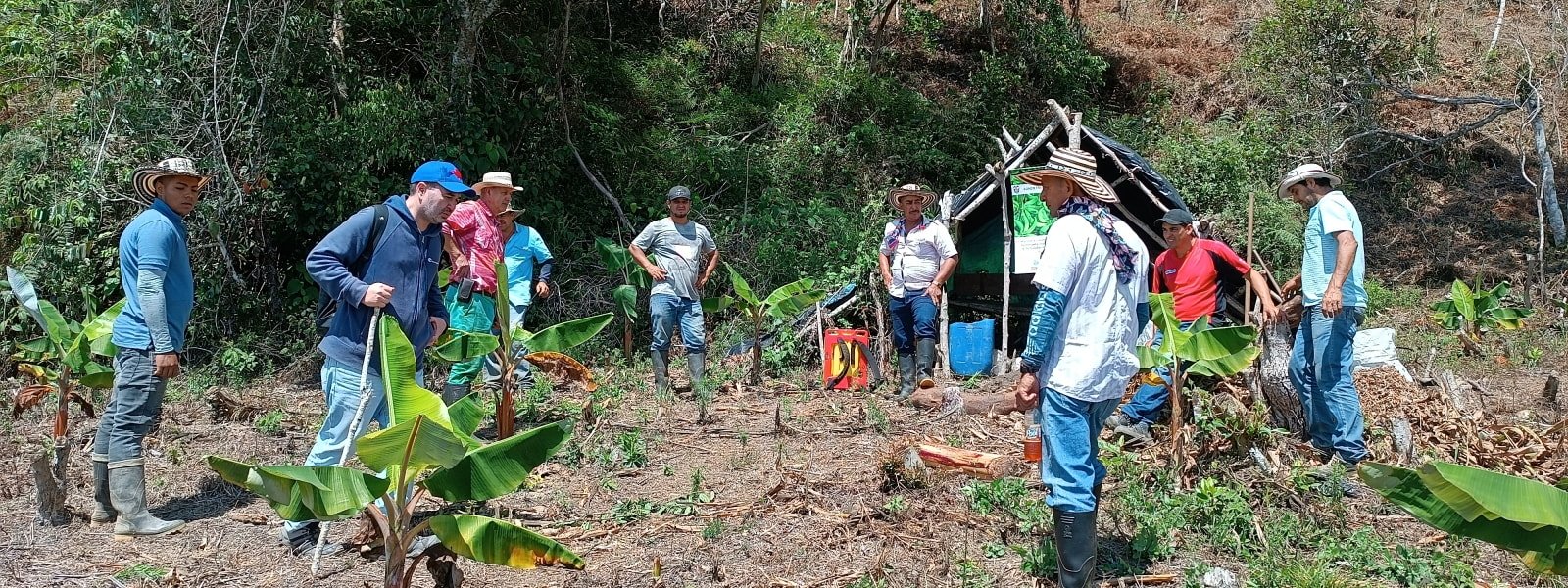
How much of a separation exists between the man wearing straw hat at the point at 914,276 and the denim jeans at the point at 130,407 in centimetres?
514

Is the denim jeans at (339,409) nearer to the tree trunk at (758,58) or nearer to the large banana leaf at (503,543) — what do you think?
the large banana leaf at (503,543)

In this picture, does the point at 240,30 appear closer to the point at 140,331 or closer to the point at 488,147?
the point at 488,147

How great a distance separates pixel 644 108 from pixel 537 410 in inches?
298

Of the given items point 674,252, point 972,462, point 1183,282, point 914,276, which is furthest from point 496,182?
A: point 1183,282

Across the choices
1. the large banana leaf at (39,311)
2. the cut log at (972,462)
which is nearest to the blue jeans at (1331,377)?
the cut log at (972,462)

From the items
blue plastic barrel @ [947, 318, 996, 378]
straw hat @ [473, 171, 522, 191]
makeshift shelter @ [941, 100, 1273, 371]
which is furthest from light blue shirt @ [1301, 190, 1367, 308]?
straw hat @ [473, 171, 522, 191]

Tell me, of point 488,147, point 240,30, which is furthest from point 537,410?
point 240,30

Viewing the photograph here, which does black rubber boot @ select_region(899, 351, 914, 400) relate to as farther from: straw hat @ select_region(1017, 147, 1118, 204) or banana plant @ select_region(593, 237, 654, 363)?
straw hat @ select_region(1017, 147, 1118, 204)

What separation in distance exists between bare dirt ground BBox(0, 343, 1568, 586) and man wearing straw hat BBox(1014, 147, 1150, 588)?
703mm

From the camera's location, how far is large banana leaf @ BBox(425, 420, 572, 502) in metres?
3.54

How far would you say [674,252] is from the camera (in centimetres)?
811

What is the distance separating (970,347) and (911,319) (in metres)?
1.32

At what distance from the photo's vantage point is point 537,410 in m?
7.64

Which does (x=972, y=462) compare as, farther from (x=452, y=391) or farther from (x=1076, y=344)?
(x=452, y=391)
